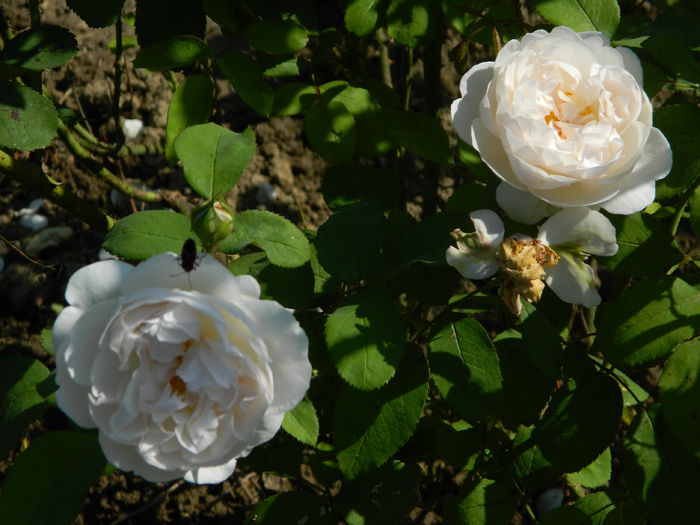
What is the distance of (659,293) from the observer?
1.25 meters

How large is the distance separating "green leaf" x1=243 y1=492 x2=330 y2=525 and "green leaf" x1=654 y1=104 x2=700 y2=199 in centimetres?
90

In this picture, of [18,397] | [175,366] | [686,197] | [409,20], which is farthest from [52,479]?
[686,197]

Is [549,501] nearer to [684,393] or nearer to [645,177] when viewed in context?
[684,393]

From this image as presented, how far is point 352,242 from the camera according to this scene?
50.3 inches

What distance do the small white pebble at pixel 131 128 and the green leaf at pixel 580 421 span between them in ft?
5.99

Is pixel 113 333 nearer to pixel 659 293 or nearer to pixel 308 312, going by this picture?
pixel 308 312

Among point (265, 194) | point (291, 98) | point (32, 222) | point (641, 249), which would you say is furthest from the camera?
point (265, 194)

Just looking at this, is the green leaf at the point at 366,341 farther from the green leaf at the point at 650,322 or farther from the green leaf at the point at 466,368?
the green leaf at the point at 650,322

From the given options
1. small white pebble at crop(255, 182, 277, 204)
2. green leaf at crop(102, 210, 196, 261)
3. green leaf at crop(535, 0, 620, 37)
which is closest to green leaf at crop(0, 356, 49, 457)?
green leaf at crop(102, 210, 196, 261)

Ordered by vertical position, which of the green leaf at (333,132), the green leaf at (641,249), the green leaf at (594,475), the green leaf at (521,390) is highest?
the green leaf at (333,132)

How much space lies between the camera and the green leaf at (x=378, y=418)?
4.26 ft

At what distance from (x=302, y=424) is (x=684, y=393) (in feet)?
2.04

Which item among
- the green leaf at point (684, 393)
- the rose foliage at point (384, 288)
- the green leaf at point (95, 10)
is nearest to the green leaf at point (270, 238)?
the rose foliage at point (384, 288)

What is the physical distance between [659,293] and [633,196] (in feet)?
0.78
